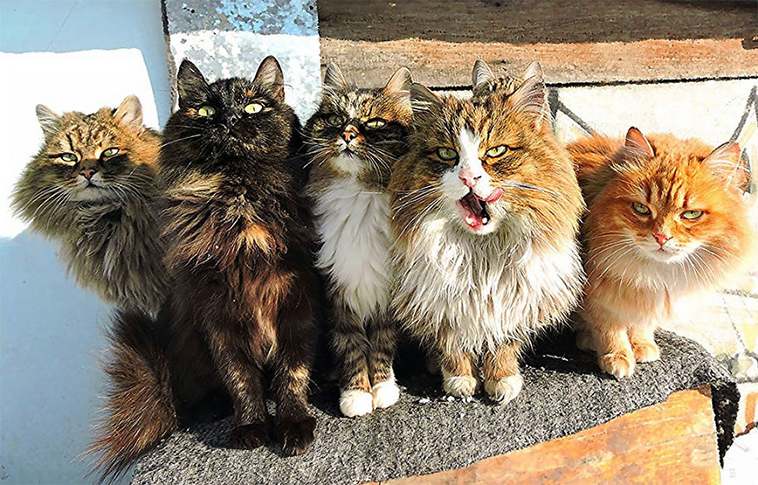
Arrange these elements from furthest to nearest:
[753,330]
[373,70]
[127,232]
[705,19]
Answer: [753,330]
[705,19]
[373,70]
[127,232]

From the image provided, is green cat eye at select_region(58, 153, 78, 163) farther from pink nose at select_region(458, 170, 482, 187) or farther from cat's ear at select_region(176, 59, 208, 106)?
pink nose at select_region(458, 170, 482, 187)

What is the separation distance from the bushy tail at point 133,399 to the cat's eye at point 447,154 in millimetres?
1043

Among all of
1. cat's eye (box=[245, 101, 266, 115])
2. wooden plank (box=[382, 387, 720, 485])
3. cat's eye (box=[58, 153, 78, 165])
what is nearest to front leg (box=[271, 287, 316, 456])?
wooden plank (box=[382, 387, 720, 485])

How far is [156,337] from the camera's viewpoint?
65.6 inches

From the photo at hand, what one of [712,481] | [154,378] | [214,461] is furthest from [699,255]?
[154,378]

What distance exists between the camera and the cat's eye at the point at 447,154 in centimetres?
144

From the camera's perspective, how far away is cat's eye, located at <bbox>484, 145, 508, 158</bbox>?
1.41 meters

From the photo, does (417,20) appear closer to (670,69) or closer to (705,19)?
(670,69)

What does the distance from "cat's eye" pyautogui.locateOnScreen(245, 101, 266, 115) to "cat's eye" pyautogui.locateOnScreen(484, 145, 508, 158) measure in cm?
67

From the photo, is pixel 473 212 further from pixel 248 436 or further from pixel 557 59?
pixel 557 59

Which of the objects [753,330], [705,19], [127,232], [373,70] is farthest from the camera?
[753,330]

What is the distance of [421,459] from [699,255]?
974 millimetres

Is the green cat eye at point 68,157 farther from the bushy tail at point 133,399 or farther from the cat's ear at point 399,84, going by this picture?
the cat's ear at point 399,84

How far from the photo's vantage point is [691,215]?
1.47 m
